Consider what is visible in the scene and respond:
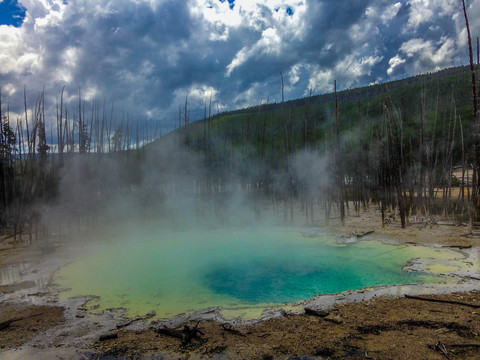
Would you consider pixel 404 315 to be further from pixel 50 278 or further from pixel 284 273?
pixel 50 278

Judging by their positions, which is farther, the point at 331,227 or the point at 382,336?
the point at 331,227

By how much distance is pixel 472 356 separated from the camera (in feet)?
9.38

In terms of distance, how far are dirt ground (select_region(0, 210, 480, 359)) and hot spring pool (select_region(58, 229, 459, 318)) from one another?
750 mm

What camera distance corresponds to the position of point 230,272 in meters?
6.52

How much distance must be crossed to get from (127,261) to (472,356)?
22.7 feet

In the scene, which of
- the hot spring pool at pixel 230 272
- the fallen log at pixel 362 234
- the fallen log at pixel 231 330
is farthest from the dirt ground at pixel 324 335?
the fallen log at pixel 362 234

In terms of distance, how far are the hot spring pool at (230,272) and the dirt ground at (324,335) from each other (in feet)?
2.46

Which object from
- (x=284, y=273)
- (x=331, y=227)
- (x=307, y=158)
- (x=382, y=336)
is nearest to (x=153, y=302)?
(x=284, y=273)

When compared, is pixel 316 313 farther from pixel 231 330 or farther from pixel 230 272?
pixel 230 272

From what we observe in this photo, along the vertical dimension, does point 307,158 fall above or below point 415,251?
above

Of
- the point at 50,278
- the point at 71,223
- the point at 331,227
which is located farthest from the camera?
the point at 71,223

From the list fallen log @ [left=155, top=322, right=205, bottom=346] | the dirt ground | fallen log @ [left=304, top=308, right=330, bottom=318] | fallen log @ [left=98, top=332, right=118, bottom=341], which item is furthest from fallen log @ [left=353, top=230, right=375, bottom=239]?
fallen log @ [left=98, top=332, right=118, bottom=341]

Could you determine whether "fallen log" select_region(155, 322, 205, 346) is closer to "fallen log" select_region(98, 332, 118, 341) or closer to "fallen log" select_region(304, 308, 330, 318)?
"fallen log" select_region(98, 332, 118, 341)

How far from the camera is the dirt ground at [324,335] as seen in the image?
308 cm
